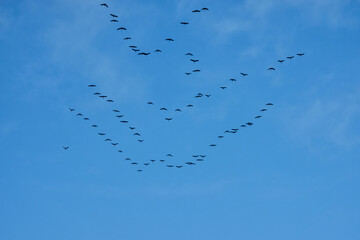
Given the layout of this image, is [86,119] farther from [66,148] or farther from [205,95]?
[205,95]

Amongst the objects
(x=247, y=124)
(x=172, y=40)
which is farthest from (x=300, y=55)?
(x=172, y=40)

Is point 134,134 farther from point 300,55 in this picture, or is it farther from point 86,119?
point 300,55

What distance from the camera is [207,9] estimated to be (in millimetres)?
71688

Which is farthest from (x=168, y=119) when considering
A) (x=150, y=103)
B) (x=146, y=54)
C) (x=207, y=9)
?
(x=207, y=9)

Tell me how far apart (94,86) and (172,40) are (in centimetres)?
1253

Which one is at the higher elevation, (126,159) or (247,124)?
(247,124)

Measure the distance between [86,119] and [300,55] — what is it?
30540mm

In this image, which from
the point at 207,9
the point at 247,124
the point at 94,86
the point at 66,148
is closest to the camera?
the point at 207,9

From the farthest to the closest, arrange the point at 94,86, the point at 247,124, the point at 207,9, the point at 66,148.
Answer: the point at 66,148
the point at 247,124
the point at 94,86
the point at 207,9

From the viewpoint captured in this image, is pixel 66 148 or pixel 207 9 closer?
pixel 207 9

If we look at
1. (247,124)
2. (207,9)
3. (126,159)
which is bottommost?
(126,159)

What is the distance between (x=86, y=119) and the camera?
272 feet

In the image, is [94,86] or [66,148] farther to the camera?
[66,148]

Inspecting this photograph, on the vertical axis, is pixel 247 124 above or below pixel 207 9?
below
